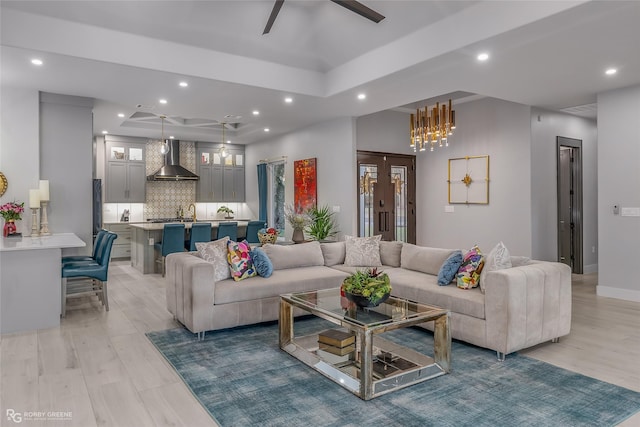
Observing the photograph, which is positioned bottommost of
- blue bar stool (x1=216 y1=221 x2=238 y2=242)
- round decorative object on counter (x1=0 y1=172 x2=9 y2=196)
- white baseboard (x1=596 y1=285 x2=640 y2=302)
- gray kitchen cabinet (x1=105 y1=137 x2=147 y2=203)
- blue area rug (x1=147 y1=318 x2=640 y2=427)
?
blue area rug (x1=147 y1=318 x2=640 y2=427)

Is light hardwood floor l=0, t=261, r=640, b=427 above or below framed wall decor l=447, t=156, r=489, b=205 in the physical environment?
below

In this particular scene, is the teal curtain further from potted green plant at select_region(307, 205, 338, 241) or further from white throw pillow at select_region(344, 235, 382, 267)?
white throw pillow at select_region(344, 235, 382, 267)

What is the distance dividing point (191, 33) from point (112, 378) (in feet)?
11.7

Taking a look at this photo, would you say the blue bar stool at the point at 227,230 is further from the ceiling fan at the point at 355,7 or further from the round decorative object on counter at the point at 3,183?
the ceiling fan at the point at 355,7

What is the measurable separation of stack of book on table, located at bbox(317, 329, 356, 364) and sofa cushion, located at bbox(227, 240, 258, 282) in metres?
1.31

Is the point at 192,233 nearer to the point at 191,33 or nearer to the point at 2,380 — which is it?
the point at 191,33

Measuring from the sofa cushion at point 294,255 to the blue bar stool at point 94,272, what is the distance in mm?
1822

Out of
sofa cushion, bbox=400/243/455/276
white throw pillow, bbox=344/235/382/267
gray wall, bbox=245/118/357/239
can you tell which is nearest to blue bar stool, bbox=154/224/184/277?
gray wall, bbox=245/118/357/239

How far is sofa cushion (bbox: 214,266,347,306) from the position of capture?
410cm

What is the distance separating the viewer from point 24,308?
4.21 metres

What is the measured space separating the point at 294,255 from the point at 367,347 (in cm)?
251

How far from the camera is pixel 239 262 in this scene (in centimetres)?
436

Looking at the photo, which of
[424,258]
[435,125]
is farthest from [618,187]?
[424,258]

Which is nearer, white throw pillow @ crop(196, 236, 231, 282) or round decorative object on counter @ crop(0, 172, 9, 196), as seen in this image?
white throw pillow @ crop(196, 236, 231, 282)
